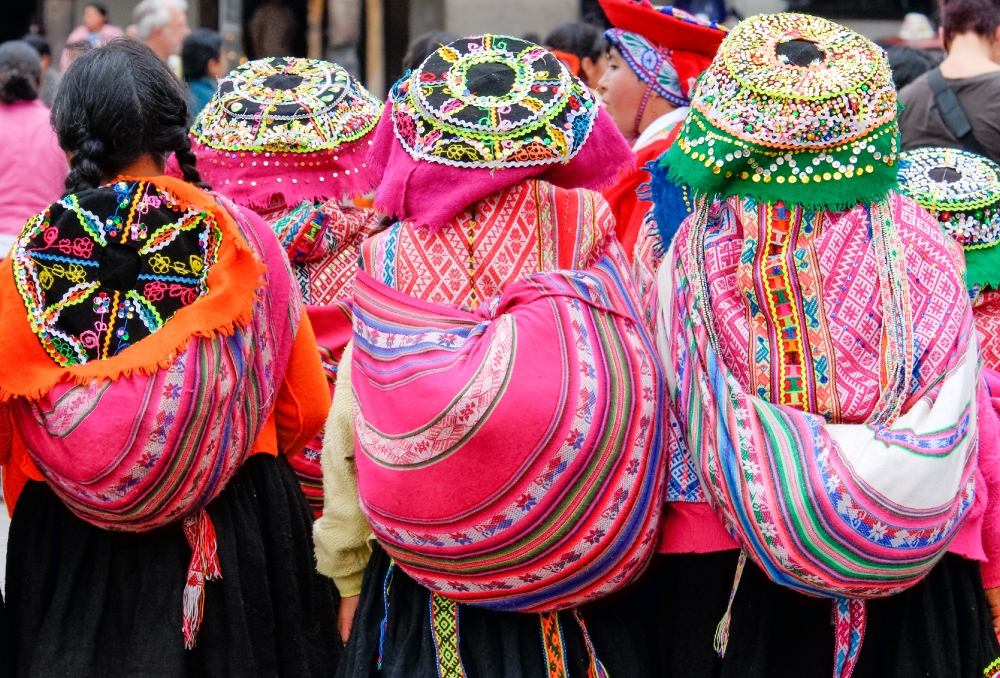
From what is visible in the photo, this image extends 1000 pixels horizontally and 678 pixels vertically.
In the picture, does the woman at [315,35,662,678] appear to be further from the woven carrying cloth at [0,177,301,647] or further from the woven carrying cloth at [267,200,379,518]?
the woven carrying cloth at [267,200,379,518]

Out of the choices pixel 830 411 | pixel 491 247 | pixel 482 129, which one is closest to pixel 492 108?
pixel 482 129

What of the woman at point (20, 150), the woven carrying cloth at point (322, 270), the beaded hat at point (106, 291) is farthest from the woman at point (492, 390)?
the woman at point (20, 150)

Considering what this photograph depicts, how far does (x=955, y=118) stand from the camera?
4980mm

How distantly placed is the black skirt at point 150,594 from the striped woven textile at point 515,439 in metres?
0.62

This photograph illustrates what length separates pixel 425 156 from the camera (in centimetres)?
266

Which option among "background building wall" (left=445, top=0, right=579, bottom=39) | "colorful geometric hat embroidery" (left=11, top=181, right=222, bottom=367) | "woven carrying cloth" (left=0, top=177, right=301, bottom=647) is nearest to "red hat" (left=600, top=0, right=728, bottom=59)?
"woven carrying cloth" (left=0, top=177, right=301, bottom=647)

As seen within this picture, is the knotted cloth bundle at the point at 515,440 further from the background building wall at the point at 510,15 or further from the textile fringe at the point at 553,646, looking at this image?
the background building wall at the point at 510,15

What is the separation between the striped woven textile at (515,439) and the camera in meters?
2.46

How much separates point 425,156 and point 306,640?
1253mm

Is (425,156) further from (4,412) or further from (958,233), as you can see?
(958,233)

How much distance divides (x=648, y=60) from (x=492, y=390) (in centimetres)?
251

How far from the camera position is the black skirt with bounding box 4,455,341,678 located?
298 cm

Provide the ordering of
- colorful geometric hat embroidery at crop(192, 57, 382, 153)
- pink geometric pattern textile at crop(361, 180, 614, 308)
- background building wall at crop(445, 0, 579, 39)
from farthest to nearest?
background building wall at crop(445, 0, 579, 39)
colorful geometric hat embroidery at crop(192, 57, 382, 153)
pink geometric pattern textile at crop(361, 180, 614, 308)

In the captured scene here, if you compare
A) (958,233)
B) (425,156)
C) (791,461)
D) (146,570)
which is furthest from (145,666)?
(958,233)
